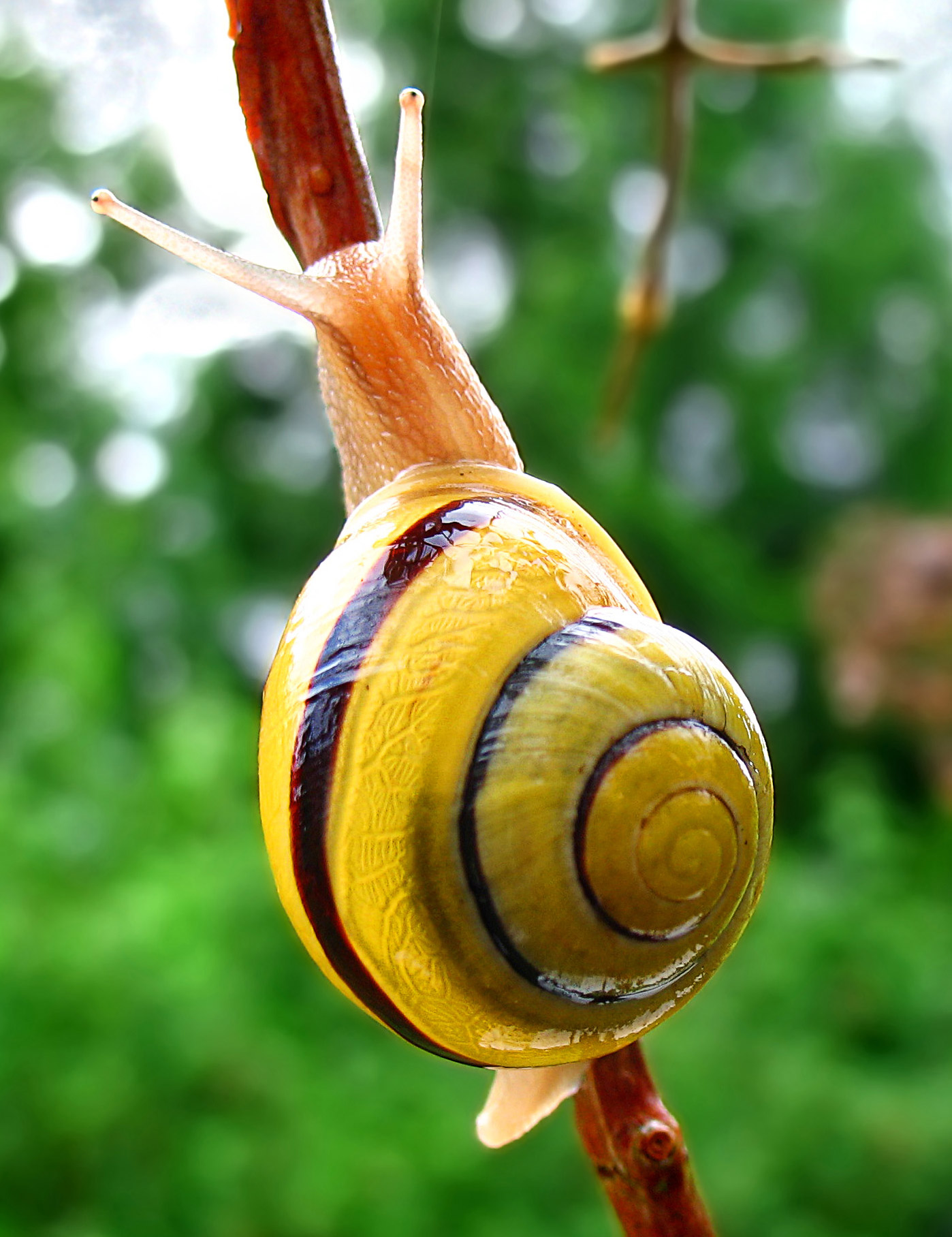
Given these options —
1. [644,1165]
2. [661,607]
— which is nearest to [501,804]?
[644,1165]

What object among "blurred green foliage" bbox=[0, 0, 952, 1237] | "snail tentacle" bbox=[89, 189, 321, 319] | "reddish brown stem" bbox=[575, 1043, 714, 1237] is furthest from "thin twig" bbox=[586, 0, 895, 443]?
"reddish brown stem" bbox=[575, 1043, 714, 1237]

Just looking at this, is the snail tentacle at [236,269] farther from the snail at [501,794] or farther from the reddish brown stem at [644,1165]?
the reddish brown stem at [644,1165]

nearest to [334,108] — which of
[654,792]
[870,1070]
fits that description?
[654,792]

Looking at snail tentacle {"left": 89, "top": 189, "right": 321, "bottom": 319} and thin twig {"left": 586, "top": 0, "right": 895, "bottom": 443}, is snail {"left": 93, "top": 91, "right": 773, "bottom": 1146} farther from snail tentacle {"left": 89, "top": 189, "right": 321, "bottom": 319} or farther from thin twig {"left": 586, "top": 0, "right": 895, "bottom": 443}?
thin twig {"left": 586, "top": 0, "right": 895, "bottom": 443}

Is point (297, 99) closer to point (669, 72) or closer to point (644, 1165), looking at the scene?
point (644, 1165)

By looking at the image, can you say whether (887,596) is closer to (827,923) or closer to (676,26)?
(827,923)
